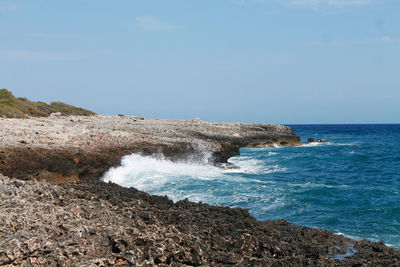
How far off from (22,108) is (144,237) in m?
35.0

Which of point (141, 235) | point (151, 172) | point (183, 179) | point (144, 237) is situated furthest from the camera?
point (151, 172)

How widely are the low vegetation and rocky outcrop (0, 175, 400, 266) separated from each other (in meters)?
24.4

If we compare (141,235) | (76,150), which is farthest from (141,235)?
(76,150)

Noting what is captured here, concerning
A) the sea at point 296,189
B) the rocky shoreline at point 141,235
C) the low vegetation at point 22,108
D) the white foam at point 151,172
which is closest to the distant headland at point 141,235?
the rocky shoreline at point 141,235

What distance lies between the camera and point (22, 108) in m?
37.3

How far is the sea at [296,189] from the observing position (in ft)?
40.0

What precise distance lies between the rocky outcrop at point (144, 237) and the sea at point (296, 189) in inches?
133

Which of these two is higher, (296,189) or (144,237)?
(144,237)

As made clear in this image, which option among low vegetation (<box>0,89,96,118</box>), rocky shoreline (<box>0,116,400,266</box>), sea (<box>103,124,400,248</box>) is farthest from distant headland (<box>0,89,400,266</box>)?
low vegetation (<box>0,89,96,118</box>)

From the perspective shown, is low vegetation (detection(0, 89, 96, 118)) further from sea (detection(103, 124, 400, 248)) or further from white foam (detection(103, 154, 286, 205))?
sea (detection(103, 124, 400, 248))

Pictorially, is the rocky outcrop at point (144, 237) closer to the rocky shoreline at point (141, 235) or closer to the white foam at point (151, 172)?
the rocky shoreline at point (141, 235)

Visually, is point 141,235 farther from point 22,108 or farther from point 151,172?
point 22,108

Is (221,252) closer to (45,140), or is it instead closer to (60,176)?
(60,176)

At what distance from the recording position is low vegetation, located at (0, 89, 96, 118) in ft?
103
